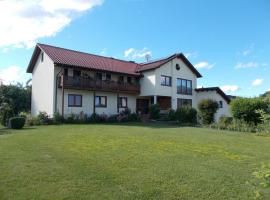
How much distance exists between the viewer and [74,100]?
28141 millimetres

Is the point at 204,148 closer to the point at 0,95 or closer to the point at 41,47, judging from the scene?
the point at 41,47

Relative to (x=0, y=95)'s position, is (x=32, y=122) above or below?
below

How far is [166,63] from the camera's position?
34.5m

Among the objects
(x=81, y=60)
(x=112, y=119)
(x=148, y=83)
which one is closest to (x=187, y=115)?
(x=112, y=119)

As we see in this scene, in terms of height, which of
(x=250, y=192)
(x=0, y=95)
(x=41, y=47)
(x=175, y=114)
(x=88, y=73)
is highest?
(x=41, y=47)

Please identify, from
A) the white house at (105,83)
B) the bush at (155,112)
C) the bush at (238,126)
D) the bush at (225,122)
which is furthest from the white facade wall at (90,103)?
the bush at (225,122)

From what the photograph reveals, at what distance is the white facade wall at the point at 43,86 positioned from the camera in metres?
27.2

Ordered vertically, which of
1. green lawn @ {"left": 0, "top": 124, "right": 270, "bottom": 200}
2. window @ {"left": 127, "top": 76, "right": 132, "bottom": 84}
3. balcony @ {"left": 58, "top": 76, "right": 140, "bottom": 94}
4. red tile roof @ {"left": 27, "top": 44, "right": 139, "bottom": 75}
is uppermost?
Answer: red tile roof @ {"left": 27, "top": 44, "right": 139, "bottom": 75}

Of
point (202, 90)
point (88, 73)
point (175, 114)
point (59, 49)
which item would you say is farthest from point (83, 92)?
point (202, 90)

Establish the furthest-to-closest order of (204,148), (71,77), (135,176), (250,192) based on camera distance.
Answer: (71,77), (204,148), (135,176), (250,192)

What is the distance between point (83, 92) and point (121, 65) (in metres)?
7.44

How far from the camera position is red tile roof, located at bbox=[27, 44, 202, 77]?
27.7m

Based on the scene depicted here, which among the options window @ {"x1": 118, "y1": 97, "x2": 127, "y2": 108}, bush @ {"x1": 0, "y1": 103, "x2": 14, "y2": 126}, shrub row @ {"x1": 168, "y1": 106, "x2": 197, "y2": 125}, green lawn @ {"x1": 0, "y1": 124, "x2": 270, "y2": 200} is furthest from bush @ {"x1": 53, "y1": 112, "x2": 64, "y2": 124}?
green lawn @ {"x1": 0, "y1": 124, "x2": 270, "y2": 200}

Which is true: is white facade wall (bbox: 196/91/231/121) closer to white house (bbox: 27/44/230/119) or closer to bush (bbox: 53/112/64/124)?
white house (bbox: 27/44/230/119)
